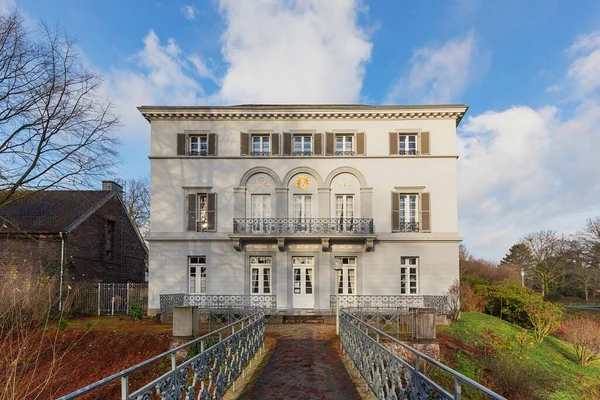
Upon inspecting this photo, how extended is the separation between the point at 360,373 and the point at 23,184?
1573 cm

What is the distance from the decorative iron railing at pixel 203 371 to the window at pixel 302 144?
11.9m

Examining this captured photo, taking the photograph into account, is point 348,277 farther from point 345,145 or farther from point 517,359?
point 517,359

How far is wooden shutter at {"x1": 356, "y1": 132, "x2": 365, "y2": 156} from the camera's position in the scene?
20.6m

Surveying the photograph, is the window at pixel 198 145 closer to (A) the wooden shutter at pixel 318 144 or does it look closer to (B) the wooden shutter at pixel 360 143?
(A) the wooden shutter at pixel 318 144

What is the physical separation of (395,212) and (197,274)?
1070 centimetres

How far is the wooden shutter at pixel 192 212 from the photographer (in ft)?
67.2

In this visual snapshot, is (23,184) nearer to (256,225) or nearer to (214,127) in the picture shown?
(214,127)

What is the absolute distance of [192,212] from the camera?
20.5m

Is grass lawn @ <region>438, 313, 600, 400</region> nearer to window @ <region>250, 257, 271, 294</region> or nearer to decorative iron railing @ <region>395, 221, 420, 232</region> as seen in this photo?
decorative iron railing @ <region>395, 221, 420, 232</region>

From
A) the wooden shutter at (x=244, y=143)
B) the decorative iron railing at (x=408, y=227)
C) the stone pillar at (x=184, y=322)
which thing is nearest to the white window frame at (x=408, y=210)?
the decorative iron railing at (x=408, y=227)

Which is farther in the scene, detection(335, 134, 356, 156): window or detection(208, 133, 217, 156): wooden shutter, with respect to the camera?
detection(335, 134, 356, 156): window

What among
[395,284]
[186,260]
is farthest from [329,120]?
[186,260]

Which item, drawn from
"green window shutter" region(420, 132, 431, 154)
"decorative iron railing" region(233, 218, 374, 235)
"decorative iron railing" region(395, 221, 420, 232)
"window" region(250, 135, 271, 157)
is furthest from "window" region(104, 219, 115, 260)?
"green window shutter" region(420, 132, 431, 154)

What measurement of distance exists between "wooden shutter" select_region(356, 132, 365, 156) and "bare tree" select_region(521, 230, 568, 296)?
35282 mm
